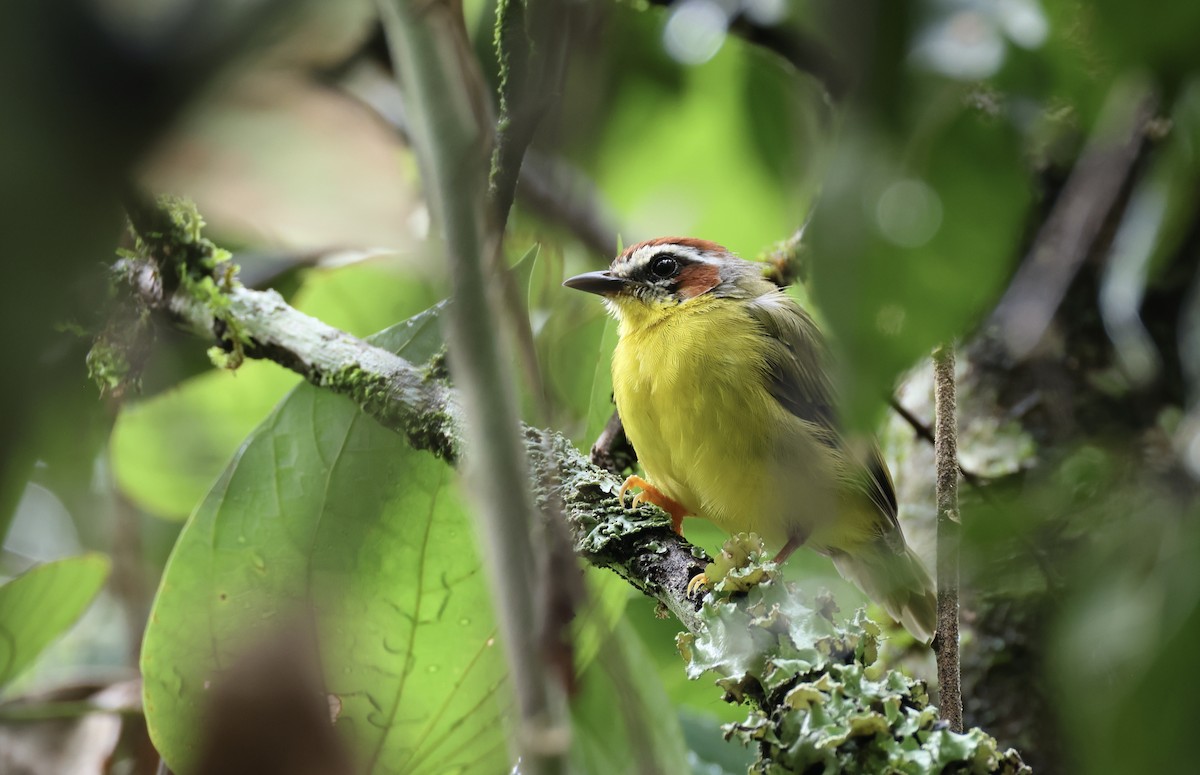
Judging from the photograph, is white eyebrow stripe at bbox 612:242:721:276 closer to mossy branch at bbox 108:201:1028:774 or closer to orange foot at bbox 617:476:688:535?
orange foot at bbox 617:476:688:535

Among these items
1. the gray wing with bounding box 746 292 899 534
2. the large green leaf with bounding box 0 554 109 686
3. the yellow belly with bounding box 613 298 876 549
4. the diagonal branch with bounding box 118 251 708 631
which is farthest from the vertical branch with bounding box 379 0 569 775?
the gray wing with bounding box 746 292 899 534

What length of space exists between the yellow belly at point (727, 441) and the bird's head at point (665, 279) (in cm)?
25

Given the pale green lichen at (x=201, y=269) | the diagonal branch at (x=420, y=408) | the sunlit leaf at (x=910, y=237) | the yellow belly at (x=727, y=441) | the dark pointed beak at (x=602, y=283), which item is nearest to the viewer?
the sunlit leaf at (x=910, y=237)

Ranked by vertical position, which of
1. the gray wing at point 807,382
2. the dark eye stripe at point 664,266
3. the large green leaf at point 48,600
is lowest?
the large green leaf at point 48,600

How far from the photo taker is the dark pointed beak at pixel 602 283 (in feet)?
9.31

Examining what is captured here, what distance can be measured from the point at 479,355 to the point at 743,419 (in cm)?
192

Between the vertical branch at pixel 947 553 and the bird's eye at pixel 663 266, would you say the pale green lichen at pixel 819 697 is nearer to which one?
the vertical branch at pixel 947 553

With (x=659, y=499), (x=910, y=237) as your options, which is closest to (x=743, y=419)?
(x=659, y=499)

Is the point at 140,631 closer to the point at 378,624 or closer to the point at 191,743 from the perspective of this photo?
the point at 191,743

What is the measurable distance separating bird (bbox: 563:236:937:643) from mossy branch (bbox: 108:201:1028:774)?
0.36 m

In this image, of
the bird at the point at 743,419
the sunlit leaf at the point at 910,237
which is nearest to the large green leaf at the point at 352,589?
the bird at the point at 743,419

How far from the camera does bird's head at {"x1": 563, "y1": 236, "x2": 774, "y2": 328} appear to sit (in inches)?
113

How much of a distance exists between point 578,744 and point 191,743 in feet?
1.90

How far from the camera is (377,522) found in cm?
145
